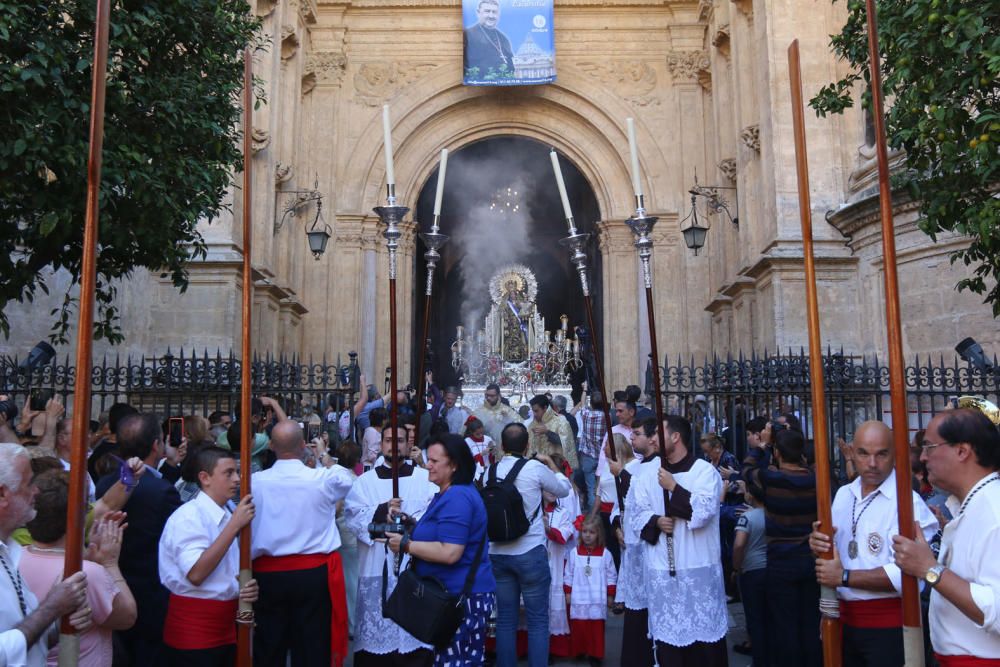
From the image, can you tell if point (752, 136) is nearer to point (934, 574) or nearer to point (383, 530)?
point (383, 530)

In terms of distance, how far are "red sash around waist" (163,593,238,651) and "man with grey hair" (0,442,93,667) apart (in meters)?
1.19

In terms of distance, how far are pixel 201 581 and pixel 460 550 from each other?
49.1 inches

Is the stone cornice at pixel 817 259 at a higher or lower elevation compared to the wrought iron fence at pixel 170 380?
higher

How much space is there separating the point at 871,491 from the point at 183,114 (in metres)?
6.01

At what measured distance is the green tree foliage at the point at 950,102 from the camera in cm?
612

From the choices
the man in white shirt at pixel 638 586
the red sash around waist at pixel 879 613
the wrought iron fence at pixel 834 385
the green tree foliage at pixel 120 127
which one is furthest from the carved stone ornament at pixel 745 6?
the red sash around waist at pixel 879 613

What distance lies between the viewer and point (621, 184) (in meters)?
20.1

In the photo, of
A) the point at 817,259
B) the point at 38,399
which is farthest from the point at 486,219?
the point at 38,399

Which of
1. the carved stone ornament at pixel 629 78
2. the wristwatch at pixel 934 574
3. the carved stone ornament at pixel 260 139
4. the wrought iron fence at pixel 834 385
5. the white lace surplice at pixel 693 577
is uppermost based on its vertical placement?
the carved stone ornament at pixel 629 78

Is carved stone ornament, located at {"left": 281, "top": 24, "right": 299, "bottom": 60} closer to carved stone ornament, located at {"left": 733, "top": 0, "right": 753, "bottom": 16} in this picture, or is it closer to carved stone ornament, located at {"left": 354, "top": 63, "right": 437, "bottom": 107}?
carved stone ornament, located at {"left": 354, "top": 63, "right": 437, "bottom": 107}

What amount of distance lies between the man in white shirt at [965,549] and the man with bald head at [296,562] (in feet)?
9.81

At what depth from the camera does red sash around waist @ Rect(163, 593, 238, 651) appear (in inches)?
168

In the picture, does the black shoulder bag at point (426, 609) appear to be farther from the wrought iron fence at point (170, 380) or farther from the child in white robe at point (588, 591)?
the wrought iron fence at point (170, 380)

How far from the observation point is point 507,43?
19.2 metres
